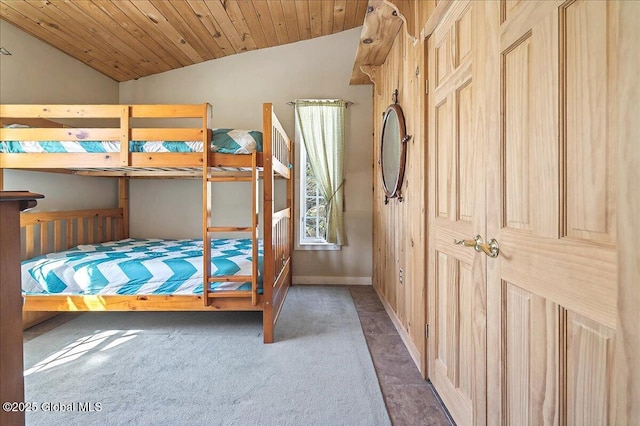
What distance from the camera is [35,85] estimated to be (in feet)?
9.11

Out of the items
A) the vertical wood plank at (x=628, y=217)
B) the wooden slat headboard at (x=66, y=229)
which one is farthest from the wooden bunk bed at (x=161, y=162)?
the vertical wood plank at (x=628, y=217)

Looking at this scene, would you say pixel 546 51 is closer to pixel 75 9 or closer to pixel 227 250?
pixel 227 250

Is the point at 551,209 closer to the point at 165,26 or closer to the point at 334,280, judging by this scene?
the point at 334,280

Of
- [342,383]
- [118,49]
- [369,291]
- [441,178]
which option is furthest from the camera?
[369,291]

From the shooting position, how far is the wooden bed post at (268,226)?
2.20 m

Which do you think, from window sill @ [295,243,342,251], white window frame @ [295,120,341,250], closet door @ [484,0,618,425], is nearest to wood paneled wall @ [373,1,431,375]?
closet door @ [484,0,618,425]

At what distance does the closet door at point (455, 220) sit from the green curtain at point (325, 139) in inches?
76.5

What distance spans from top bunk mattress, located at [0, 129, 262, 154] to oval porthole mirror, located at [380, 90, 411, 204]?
1040mm

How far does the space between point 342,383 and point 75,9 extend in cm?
346

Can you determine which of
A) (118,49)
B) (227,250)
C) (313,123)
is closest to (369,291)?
(227,250)

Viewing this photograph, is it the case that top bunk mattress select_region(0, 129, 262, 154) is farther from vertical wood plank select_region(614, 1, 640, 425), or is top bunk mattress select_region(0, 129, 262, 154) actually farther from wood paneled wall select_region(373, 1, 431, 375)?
vertical wood plank select_region(614, 1, 640, 425)

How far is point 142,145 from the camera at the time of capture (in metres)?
2.33

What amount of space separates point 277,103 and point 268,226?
2100 mm

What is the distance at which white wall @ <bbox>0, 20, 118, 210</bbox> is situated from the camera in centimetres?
256
